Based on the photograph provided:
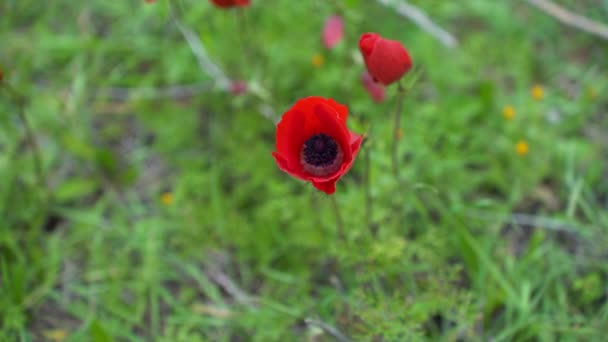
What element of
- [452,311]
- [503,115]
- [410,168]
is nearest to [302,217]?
[410,168]

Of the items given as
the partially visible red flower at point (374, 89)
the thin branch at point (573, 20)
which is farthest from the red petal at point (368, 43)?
the thin branch at point (573, 20)

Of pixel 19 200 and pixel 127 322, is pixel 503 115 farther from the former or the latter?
pixel 19 200

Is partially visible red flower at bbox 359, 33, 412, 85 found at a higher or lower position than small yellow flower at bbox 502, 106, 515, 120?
higher

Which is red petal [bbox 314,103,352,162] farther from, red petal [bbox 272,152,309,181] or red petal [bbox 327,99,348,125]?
red petal [bbox 272,152,309,181]

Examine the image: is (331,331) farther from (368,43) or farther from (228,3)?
(228,3)

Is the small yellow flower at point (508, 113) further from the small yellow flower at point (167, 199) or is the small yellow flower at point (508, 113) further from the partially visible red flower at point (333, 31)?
the small yellow flower at point (167, 199)

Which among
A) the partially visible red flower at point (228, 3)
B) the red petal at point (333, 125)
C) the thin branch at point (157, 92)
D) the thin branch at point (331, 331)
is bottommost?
the thin branch at point (331, 331)

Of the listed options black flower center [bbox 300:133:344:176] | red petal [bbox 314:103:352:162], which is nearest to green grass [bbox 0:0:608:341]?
black flower center [bbox 300:133:344:176]
